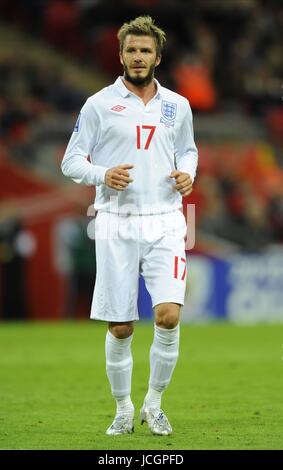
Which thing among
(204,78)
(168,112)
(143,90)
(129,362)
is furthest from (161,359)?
(204,78)

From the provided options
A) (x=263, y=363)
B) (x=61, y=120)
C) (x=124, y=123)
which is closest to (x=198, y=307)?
(x=61, y=120)

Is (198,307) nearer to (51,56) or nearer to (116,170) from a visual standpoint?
(51,56)

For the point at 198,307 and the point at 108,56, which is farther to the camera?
the point at 108,56

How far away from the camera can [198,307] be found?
57.7 ft

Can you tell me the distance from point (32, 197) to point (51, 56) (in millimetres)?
4548

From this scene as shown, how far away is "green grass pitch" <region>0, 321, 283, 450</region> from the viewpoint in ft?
23.0

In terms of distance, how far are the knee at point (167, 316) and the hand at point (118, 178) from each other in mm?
768

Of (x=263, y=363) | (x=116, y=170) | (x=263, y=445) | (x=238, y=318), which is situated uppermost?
(x=116, y=170)

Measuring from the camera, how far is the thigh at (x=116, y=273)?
7203mm

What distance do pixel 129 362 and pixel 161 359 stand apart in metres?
0.20

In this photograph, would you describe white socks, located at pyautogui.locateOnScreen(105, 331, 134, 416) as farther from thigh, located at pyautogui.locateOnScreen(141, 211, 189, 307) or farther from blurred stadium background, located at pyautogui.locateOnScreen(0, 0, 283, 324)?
blurred stadium background, located at pyautogui.locateOnScreen(0, 0, 283, 324)

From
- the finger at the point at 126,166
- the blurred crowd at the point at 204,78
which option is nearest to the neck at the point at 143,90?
the finger at the point at 126,166

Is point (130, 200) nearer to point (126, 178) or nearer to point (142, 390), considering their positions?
point (126, 178)
